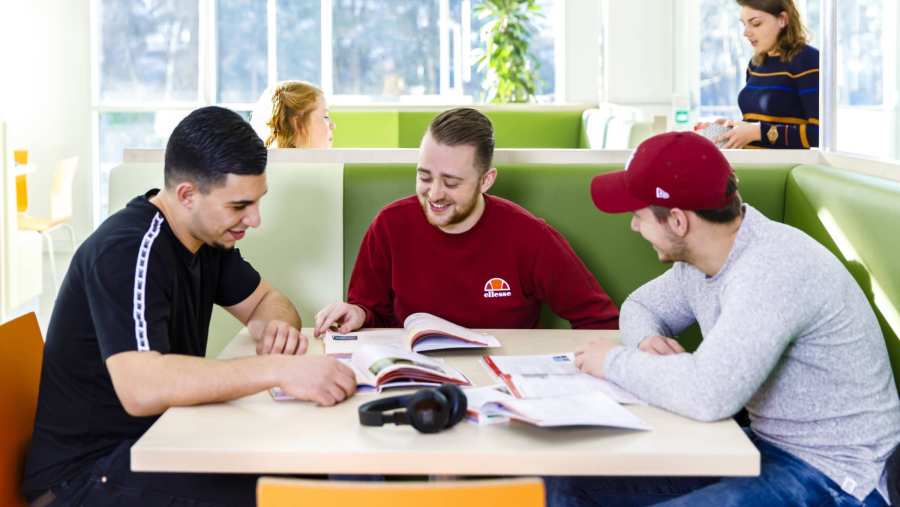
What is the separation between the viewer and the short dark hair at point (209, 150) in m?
2.17

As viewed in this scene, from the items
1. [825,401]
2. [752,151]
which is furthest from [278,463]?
[752,151]

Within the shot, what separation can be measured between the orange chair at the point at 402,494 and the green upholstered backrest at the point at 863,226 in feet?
4.23

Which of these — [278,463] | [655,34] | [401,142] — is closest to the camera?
[278,463]

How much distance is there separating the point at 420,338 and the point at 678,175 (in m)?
0.64

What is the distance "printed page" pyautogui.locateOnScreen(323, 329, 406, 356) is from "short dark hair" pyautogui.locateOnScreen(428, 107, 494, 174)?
512mm

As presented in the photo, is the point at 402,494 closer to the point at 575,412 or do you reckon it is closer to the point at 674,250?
the point at 575,412

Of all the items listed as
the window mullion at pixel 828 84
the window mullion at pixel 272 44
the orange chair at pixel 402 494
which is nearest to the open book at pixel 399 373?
the orange chair at pixel 402 494

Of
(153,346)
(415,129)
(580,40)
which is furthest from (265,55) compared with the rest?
(153,346)

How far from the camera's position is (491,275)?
2.79m

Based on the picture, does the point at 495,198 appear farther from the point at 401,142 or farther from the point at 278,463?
the point at 401,142

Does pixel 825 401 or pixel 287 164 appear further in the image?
pixel 287 164

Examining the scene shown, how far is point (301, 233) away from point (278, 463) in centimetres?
156

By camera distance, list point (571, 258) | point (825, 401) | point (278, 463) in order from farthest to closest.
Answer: point (571, 258), point (825, 401), point (278, 463)

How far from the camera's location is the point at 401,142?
679 centimetres
